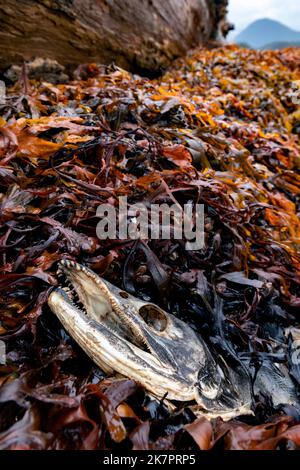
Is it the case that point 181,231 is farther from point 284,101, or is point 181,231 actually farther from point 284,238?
point 284,101

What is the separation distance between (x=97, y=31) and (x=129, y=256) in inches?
151

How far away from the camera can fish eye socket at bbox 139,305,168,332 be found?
5.91 ft

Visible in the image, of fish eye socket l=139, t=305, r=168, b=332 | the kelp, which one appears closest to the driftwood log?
the kelp

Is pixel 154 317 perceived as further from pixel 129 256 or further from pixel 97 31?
pixel 97 31

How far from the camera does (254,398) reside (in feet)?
6.36

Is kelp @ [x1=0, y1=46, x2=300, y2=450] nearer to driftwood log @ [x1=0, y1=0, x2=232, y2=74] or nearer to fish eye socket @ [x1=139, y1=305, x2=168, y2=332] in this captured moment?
fish eye socket @ [x1=139, y1=305, x2=168, y2=332]

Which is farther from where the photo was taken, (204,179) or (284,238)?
(284,238)

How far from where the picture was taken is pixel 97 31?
182 inches

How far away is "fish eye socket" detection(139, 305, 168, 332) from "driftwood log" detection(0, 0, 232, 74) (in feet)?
10.8

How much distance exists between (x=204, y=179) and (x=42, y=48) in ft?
9.15

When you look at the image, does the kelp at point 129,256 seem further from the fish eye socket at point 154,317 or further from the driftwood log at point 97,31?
the driftwood log at point 97,31

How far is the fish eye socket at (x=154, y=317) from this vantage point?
180 centimetres

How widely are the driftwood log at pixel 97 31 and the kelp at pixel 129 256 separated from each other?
24.0 inches
